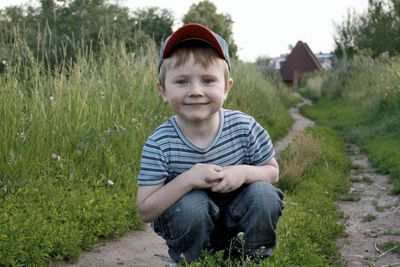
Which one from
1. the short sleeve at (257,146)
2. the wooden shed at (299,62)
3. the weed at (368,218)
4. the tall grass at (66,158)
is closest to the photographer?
the short sleeve at (257,146)

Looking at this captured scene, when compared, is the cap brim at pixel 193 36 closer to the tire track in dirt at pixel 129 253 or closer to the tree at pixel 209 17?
the tire track in dirt at pixel 129 253

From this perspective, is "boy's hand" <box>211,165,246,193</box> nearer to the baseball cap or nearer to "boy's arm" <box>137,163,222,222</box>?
"boy's arm" <box>137,163,222,222</box>

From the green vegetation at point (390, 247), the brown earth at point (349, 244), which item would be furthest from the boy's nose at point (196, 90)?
the green vegetation at point (390, 247)

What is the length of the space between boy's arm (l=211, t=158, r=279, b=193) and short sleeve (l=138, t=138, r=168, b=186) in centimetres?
26

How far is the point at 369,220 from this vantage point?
4.89m

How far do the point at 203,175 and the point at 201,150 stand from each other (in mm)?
206

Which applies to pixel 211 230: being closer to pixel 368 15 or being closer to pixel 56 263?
pixel 56 263

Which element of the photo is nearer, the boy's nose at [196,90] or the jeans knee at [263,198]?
the boy's nose at [196,90]

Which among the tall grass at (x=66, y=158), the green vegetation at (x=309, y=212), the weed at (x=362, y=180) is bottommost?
the weed at (x=362, y=180)

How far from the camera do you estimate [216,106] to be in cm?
246

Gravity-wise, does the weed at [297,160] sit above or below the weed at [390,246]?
above

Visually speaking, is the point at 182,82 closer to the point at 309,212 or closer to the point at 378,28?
the point at 309,212

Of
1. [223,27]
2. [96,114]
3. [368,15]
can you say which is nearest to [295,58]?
[223,27]

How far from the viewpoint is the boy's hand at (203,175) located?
235 cm
